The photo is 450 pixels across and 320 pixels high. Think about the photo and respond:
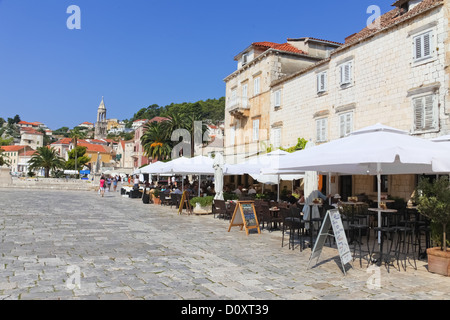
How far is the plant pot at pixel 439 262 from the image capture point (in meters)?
6.23

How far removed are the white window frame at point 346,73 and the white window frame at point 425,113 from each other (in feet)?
14.1

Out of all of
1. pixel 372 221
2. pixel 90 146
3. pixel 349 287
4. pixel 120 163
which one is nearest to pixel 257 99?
pixel 372 221

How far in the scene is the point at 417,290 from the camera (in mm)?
5418

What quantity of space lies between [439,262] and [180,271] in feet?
14.8

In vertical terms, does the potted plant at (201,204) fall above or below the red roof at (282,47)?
below

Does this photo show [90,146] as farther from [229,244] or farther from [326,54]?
[229,244]

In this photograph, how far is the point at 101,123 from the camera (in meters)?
163

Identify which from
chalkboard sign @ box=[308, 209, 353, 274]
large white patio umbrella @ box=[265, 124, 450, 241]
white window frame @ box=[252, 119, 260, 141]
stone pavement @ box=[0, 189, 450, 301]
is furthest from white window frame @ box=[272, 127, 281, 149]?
chalkboard sign @ box=[308, 209, 353, 274]

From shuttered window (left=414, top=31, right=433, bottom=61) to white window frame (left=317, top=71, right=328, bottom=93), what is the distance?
597 cm

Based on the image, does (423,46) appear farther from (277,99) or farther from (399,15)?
(277,99)

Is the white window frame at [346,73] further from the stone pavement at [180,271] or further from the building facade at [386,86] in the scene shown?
the stone pavement at [180,271]

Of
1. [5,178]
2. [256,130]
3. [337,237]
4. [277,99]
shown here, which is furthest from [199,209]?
Answer: [5,178]

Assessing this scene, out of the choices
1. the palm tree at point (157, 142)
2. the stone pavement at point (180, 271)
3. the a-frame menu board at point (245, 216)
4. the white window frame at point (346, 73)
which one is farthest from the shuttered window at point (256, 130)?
the palm tree at point (157, 142)
